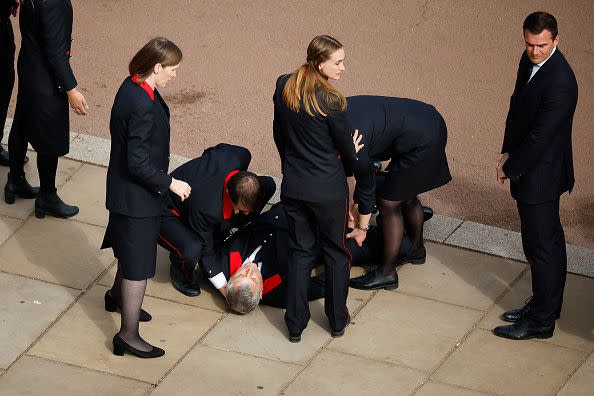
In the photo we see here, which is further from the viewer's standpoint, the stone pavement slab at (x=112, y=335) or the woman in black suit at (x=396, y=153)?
the woman in black suit at (x=396, y=153)

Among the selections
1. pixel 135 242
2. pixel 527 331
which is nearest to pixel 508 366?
pixel 527 331

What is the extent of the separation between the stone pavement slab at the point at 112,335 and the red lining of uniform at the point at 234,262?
0.29 m

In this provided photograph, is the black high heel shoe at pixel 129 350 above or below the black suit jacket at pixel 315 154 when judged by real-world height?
below

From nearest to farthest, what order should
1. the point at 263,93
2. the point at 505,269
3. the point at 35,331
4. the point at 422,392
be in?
the point at 422,392 → the point at 35,331 → the point at 505,269 → the point at 263,93

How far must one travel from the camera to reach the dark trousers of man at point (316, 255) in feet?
23.8

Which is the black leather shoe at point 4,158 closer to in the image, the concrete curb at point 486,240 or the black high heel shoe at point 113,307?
the concrete curb at point 486,240

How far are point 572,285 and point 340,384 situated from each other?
1807 millimetres

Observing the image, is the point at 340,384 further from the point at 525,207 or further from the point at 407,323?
the point at 525,207

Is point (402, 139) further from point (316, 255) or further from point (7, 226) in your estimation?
point (7, 226)

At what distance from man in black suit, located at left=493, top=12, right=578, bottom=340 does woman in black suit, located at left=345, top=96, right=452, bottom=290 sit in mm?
583

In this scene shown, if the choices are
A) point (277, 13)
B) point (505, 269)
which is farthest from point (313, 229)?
point (277, 13)

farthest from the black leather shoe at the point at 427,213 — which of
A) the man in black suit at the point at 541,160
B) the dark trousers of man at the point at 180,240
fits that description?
the dark trousers of man at the point at 180,240

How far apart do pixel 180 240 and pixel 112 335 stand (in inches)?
27.1

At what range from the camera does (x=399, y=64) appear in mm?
10758
